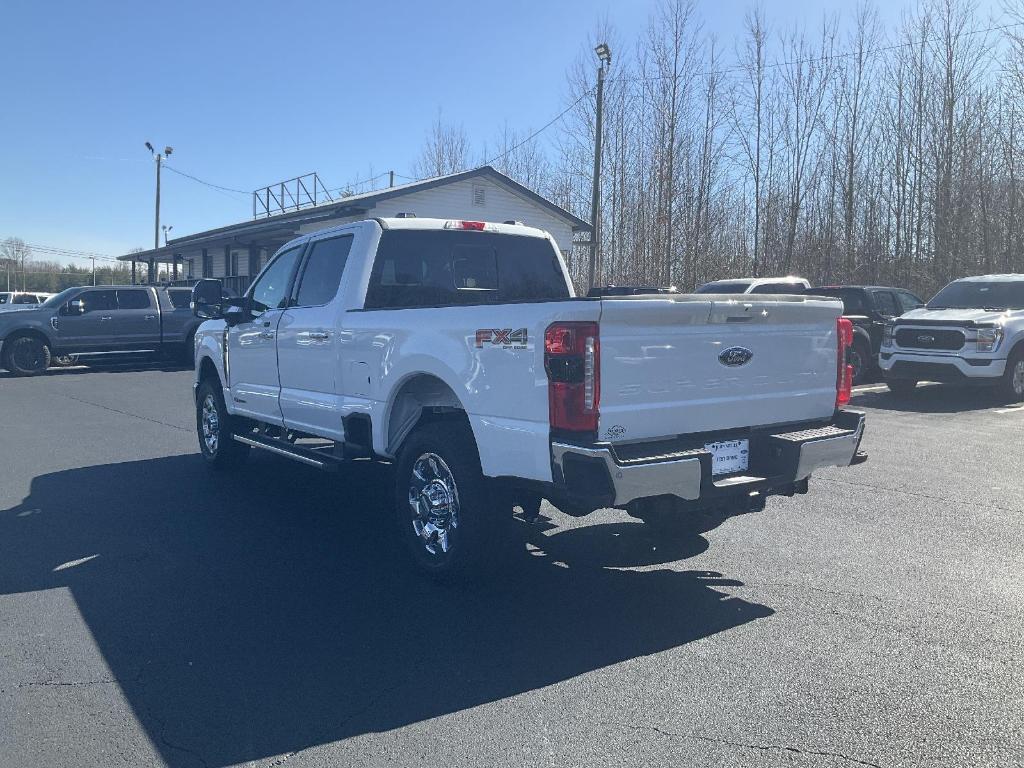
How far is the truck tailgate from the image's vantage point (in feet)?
14.0

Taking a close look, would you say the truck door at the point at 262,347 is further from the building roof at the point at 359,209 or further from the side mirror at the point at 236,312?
the building roof at the point at 359,209

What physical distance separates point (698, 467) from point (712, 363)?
604 mm

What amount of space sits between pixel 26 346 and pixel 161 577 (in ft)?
55.1

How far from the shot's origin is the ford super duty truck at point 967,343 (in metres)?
12.8

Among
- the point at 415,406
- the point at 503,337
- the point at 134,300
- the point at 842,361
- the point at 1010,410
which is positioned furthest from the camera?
the point at 134,300

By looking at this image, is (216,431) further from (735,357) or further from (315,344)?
(735,357)

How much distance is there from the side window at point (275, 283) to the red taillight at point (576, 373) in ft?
12.1

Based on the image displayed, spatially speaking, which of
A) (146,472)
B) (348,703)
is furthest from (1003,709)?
(146,472)

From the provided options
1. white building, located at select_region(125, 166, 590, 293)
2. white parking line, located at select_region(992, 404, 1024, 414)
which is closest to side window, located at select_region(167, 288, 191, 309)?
white building, located at select_region(125, 166, 590, 293)

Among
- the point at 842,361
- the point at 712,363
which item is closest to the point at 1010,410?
the point at 842,361

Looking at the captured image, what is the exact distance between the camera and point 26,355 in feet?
64.0

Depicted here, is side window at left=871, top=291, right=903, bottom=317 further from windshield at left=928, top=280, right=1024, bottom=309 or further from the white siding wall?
the white siding wall

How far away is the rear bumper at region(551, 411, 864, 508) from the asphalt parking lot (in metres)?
0.68

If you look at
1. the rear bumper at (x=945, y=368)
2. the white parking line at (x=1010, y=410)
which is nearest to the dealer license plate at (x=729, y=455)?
the white parking line at (x=1010, y=410)
